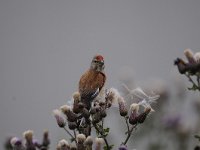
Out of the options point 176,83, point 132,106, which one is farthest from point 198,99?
point 132,106

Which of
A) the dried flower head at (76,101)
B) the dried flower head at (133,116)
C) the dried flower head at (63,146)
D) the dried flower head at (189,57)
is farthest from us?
the dried flower head at (133,116)

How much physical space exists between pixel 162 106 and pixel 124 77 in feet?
4.10

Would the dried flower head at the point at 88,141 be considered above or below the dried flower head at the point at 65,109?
below

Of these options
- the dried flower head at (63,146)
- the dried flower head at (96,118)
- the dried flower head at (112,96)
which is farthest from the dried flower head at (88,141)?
the dried flower head at (112,96)

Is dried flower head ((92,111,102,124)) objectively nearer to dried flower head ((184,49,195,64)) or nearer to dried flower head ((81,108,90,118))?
dried flower head ((81,108,90,118))

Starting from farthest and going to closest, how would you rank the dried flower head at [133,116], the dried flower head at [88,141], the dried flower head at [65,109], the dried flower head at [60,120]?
the dried flower head at [60,120]
the dried flower head at [133,116]
the dried flower head at [65,109]
the dried flower head at [88,141]

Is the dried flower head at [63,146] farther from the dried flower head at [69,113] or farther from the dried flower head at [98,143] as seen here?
the dried flower head at [69,113]

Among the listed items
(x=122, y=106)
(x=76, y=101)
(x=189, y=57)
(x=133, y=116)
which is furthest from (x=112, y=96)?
(x=189, y=57)

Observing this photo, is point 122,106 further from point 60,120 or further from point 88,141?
point 88,141

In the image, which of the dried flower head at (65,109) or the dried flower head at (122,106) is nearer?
the dried flower head at (65,109)

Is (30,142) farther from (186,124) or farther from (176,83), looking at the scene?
(176,83)

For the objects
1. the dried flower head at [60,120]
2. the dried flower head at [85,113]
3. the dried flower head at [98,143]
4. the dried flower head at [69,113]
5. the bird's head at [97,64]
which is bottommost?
the dried flower head at [98,143]

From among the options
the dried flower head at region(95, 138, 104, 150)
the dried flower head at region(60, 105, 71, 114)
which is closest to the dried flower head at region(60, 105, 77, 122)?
the dried flower head at region(60, 105, 71, 114)

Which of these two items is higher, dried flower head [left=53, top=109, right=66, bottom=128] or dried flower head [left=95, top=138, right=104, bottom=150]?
dried flower head [left=53, top=109, right=66, bottom=128]
